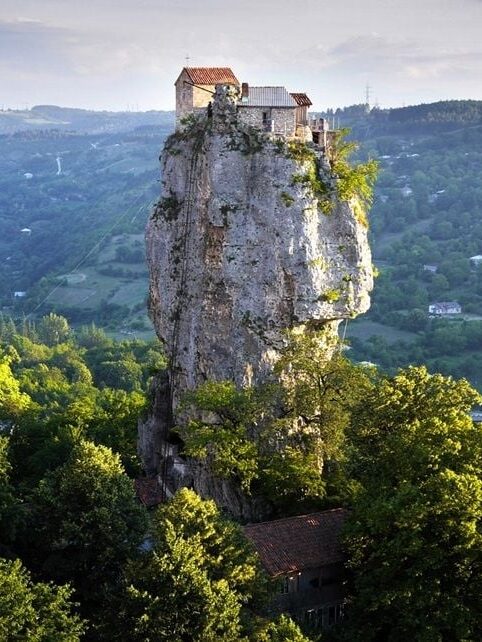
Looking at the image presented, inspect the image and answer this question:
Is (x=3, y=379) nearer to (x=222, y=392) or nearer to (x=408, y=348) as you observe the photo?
(x=222, y=392)

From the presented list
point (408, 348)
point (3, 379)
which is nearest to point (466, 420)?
point (3, 379)

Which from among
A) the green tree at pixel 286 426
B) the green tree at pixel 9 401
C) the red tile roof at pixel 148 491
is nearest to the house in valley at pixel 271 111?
the green tree at pixel 286 426

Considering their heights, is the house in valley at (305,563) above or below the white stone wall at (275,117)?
below

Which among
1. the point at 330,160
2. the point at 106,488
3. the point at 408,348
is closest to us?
the point at 106,488

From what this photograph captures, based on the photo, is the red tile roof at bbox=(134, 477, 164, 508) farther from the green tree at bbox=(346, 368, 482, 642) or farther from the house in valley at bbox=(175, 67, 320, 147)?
the house in valley at bbox=(175, 67, 320, 147)

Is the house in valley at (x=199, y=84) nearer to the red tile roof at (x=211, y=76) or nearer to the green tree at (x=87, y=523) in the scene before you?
the red tile roof at (x=211, y=76)

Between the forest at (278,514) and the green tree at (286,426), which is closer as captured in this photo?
the forest at (278,514)

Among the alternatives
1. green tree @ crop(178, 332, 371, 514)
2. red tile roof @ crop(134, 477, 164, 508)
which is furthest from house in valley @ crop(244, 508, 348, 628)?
red tile roof @ crop(134, 477, 164, 508)
